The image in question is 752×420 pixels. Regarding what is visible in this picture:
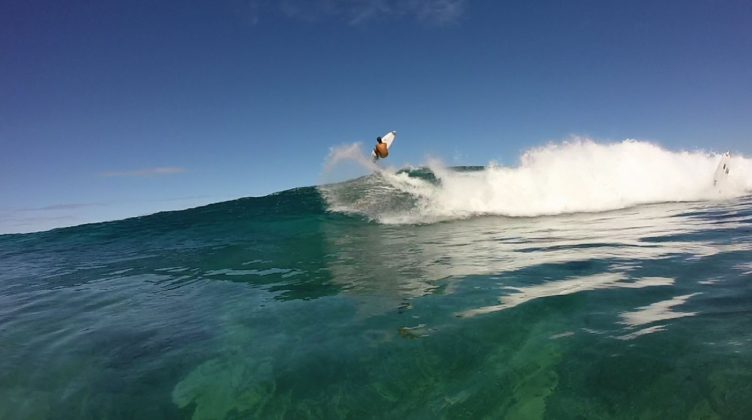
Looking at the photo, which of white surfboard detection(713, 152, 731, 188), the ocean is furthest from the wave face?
the ocean

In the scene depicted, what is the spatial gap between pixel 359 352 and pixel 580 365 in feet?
7.53

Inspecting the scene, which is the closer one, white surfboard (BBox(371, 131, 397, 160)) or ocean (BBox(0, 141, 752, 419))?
ocean (BBox(0, 141, 752, 419))

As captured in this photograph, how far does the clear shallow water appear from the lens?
3891mm

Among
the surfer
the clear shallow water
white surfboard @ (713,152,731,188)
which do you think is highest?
the surfer

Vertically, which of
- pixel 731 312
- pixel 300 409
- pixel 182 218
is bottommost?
pixel 300 409

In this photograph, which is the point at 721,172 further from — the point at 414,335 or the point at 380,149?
the point at 414,335

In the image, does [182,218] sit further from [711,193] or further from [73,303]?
[711,193]

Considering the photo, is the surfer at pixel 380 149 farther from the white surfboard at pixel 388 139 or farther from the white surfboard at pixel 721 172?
the white surfboard at pixel 721 172

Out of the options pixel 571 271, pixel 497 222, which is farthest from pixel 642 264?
pixel 497 222

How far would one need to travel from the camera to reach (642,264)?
748cm

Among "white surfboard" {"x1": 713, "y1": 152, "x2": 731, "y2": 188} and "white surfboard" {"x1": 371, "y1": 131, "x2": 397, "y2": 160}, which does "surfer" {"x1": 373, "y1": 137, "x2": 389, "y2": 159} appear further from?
"white surfboard" {"x1": 713, "y1": 152, "x2": 731, "y2": 188}

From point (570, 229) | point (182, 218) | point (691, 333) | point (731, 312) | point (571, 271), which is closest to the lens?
point (691, 333)

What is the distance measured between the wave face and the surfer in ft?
4.87

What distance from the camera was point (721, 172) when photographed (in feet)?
76.2
